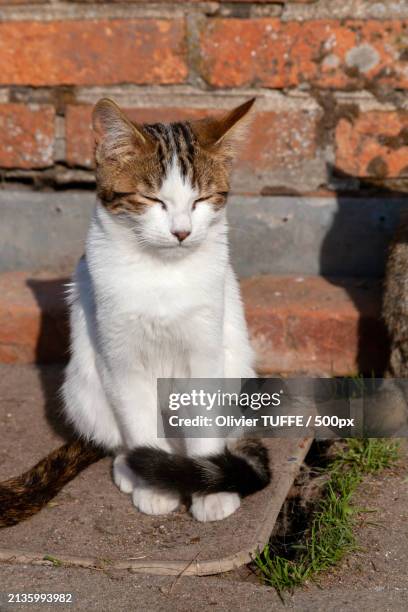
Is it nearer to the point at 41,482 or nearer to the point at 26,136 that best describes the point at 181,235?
the point at 41,482

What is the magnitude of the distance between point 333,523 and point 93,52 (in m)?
1.94

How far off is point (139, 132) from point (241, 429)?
93 cm

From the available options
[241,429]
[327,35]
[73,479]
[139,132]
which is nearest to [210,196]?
[139,132]

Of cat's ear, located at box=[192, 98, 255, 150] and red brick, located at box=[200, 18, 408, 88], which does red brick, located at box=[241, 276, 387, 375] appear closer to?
red brick, located at box=[200, 18, 408, 88]

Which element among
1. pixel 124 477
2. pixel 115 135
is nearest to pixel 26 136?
pixel 115 135

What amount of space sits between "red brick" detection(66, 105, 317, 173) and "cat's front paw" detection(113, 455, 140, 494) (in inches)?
51.9

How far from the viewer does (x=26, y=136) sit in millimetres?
3127

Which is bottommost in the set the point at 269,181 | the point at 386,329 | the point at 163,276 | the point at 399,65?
the point at 386,329

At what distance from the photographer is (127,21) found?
2969 mm

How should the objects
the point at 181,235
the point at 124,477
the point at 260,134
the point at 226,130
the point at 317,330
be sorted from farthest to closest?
the point at 260,134 < the point at 317,330 < the point at 124,477 < the point at 226,130 < the point at 181,235

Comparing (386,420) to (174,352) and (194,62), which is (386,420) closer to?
(174,352)

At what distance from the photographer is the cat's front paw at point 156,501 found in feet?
6.97

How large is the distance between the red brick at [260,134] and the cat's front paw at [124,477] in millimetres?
1319

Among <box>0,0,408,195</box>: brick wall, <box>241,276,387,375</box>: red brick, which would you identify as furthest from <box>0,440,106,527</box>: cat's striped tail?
<box>0,0,408,195</box>: brick wall
